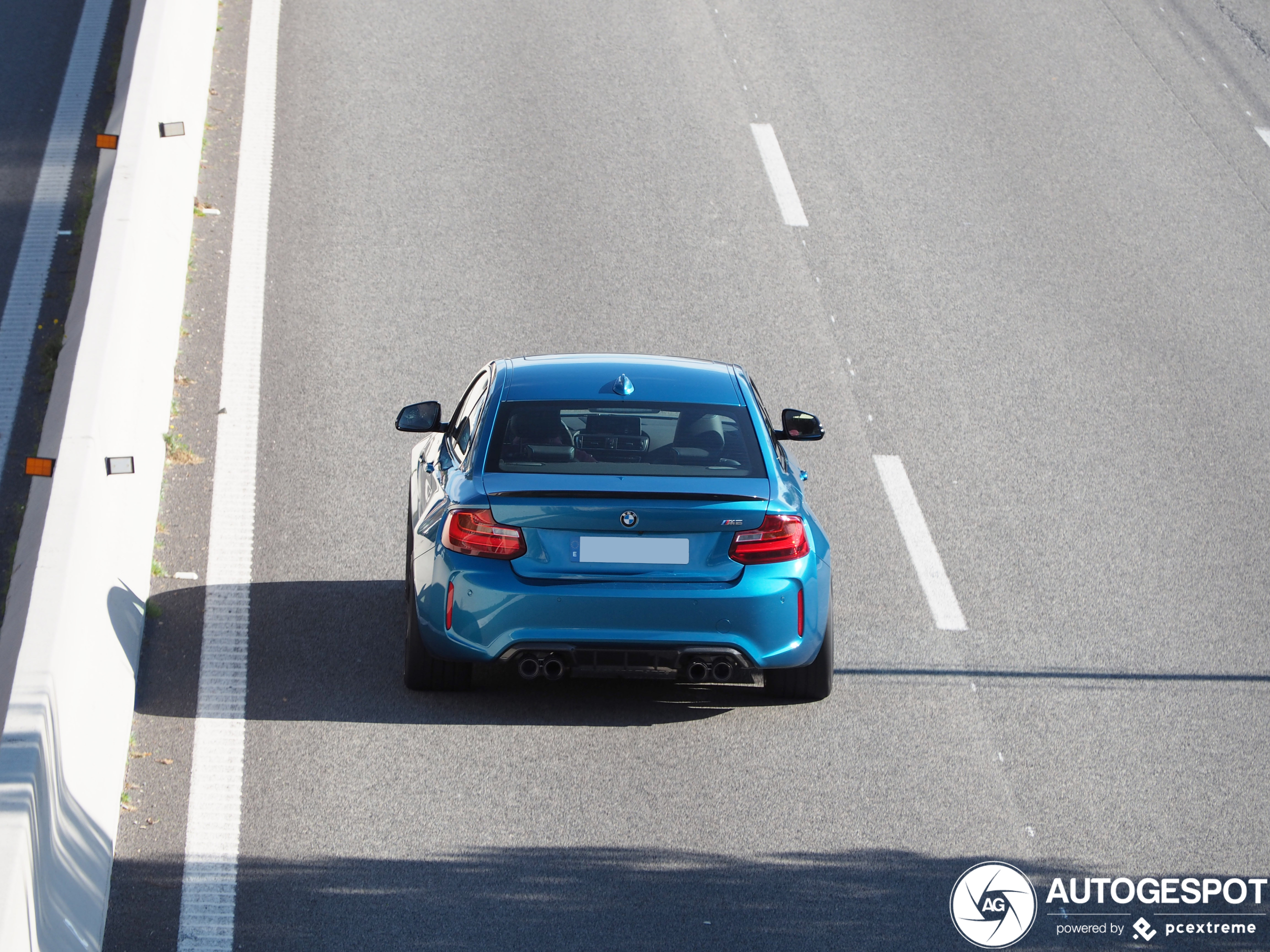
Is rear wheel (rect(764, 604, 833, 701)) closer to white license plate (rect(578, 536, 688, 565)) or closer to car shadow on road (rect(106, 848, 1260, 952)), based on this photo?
white license plate (rect(578, 536, 688, 565))

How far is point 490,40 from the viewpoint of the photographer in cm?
1686

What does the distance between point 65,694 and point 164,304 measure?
4963mm

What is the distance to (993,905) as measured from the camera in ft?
19.4

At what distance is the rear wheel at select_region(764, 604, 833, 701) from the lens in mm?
7242

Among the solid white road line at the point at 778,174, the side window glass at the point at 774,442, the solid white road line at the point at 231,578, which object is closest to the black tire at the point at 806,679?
the side window glass at the point at 774,442

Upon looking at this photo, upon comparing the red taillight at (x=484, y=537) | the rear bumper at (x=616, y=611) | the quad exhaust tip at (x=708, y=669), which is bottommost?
the quad exhaust tip at (x=708, y=669)

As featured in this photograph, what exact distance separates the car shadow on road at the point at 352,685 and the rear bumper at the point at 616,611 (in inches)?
22.1

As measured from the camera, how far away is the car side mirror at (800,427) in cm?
813

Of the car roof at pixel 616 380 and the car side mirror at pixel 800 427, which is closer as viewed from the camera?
the car roof at pixel 616 380

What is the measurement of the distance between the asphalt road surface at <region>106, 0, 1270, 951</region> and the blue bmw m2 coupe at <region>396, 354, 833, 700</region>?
45cm

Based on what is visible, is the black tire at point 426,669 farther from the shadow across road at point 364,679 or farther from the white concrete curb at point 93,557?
the white concrete curb at point 93,557

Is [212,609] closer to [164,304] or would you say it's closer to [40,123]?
[164,304]

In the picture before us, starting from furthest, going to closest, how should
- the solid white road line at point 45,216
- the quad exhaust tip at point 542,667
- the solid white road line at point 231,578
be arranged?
the solid white road line at point 45,216 < the quad exhaust tip at point 542,667 < the solid white road line at point 231,578

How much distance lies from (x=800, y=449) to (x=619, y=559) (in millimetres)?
4119
